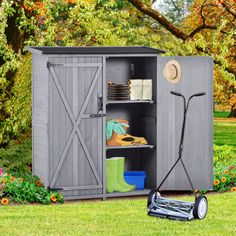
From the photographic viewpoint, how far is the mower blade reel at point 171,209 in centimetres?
1004

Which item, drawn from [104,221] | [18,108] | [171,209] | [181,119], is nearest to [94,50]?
[181,119]

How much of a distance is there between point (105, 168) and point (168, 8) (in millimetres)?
44579

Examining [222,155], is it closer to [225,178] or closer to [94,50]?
[225,178]

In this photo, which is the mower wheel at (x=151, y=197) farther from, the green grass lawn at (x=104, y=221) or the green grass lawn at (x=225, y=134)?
the green grass lawn at (x=225, y=134)

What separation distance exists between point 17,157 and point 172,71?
126 inches

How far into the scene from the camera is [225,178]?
12742 mm

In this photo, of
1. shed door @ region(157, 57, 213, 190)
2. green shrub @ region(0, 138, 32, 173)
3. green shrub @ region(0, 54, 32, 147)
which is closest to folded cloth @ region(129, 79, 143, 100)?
shed door @ region(157, 57, 213, 190)

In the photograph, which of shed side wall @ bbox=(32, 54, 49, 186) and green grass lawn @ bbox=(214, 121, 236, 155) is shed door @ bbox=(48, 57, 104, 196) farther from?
green grass lawn @ bbox=(214, 121, 236, 155)

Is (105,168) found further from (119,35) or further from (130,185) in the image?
(119,35)

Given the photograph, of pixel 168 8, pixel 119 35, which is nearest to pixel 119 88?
pixel 119 35

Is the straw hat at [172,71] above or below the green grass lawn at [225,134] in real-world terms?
above

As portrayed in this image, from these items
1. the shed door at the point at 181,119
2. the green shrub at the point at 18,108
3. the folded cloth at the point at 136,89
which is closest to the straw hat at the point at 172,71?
the shed door at the point at 181,119

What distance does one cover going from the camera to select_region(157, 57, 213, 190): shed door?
12.2 meters

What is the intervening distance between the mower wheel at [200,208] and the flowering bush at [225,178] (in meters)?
2.43
